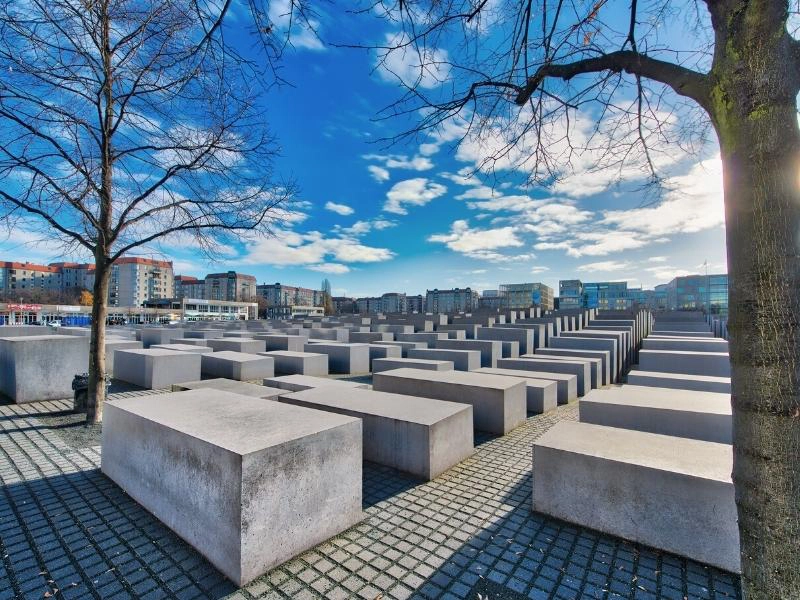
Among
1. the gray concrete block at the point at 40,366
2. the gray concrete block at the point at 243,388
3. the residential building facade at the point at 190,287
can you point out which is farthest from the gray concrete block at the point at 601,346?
the residential building facade at the point at 190,287

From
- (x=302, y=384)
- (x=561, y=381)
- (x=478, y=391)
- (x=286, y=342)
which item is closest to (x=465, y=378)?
(x=478, y=391)

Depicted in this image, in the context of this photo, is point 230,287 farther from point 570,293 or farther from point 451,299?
point 570,293

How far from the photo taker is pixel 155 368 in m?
10.1

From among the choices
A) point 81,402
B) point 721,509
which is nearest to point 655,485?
point 721,509

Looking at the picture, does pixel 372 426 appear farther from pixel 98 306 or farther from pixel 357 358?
pixel 357 358

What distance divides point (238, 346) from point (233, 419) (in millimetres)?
11379

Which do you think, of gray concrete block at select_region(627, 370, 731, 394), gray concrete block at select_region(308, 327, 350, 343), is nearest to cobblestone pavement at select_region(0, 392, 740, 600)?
gray concrete block at select_region(627, 370, 731, 394)

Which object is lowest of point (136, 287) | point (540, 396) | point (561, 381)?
point (540, 396)

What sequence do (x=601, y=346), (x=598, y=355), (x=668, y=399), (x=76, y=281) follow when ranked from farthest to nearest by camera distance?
(x=76, y=281) < (x=601, y=346) < (x=598, y=355) < (x=668, y=399)

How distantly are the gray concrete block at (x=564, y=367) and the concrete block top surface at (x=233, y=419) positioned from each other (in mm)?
7849

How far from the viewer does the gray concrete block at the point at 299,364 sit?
41.1ft

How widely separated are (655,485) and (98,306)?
8329 millimetres

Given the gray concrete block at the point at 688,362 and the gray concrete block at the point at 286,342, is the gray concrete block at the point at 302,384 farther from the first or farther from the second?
the gray concrete block at the point at 688,362

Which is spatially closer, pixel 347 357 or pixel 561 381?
pixel 561 381
